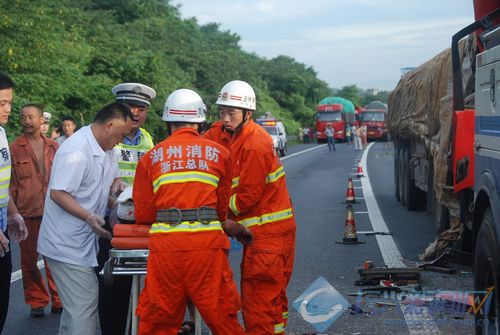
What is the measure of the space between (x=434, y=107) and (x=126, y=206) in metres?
7.86

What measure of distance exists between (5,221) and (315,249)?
6.39 m

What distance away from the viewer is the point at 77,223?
5793mm

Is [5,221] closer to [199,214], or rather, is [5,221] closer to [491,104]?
[199,214]

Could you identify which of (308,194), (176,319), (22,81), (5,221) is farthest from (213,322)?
(22,81)

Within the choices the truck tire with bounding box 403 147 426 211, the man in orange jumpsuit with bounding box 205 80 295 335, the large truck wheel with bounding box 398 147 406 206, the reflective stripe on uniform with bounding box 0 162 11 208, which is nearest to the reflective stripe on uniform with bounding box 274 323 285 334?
the man in orange jumpsuit with bounding box 205 80 295 335

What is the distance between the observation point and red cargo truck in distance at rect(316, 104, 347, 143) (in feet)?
220

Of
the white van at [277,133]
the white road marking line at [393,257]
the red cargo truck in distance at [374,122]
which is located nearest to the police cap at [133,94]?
the white road marking line at [393,257]

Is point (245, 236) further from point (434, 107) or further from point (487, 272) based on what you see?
point (434, 107)

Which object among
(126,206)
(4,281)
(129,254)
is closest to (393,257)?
(4,281)

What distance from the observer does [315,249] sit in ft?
39.5

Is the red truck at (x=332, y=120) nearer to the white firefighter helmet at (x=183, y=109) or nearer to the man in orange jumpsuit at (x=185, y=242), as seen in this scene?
the white firefighter helmet at (x=183, y=109)

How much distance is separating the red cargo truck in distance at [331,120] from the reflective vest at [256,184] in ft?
199

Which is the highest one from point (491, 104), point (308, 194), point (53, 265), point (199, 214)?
point (491, 104)

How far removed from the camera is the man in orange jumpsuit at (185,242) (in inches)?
199
